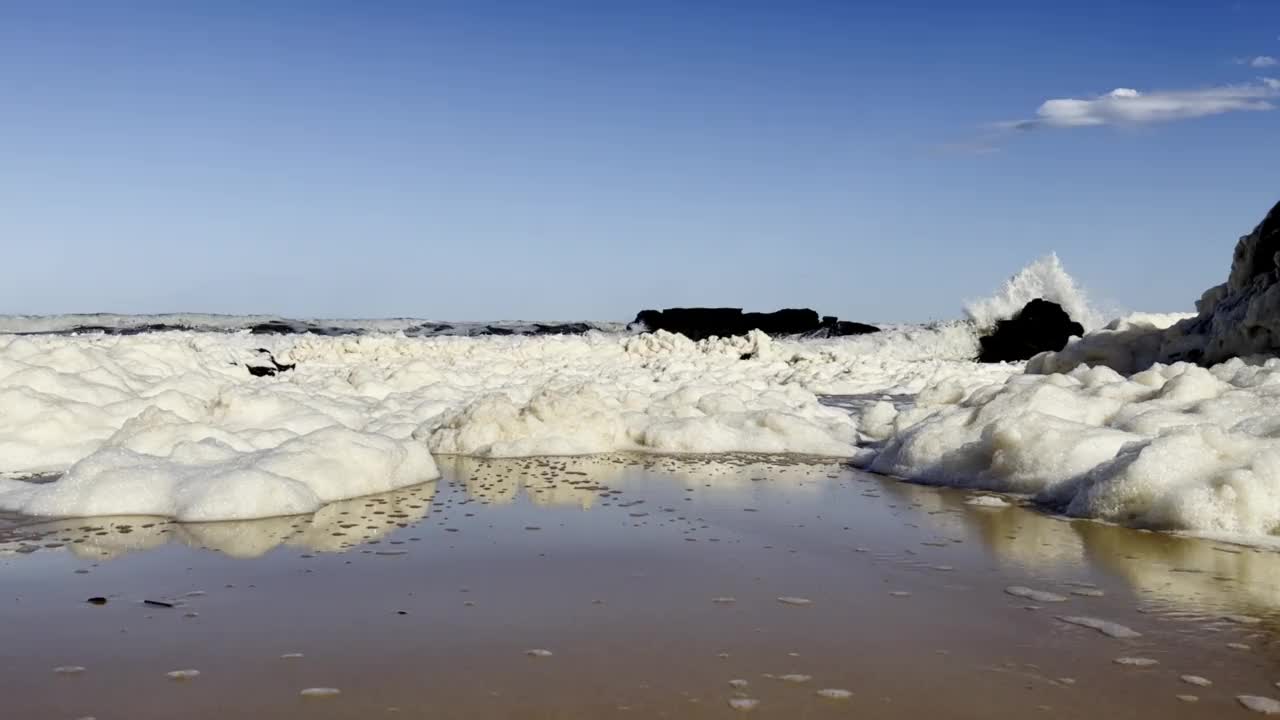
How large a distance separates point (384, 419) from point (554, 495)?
280 cm

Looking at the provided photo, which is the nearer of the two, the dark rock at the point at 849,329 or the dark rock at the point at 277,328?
the dark rock at the point at 849,329

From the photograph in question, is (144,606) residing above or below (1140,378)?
below

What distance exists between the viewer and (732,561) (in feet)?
11.5

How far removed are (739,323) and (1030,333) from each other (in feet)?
26.0

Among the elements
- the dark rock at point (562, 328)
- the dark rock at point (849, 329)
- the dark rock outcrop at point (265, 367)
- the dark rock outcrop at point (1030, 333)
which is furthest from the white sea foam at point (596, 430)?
the dark rock at point (562, 328)

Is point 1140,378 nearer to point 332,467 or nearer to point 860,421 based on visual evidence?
point 860,421

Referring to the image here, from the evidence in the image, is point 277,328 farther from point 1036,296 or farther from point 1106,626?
point 1106,626

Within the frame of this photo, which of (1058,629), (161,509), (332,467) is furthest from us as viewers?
(332,467)

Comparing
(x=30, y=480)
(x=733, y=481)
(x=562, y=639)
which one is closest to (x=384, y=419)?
(x=30, y=480)

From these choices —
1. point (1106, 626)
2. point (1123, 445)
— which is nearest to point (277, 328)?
point (1123, 445)

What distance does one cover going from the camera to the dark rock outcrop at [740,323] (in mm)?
24172

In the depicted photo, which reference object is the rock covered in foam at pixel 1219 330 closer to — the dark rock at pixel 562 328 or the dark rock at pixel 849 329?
the dark rock at pixel 849 329

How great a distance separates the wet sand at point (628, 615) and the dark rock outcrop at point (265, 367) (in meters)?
7.23

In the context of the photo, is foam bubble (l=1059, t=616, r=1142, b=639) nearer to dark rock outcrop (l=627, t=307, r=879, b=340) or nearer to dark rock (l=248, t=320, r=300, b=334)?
dark rock outcrop (l=627, t=307, r=879, b=340)
